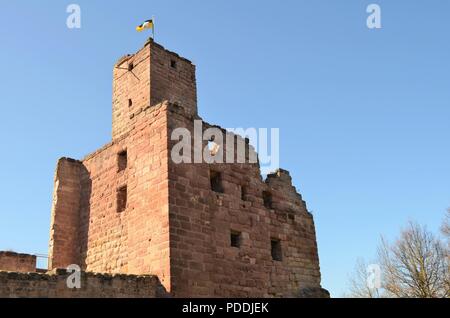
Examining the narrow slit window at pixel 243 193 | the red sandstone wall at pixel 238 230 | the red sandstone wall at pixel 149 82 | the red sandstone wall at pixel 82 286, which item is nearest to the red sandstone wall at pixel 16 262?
the red sandstone wall at pixel 149 82

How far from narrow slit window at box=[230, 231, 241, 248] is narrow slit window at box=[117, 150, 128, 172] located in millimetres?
3759

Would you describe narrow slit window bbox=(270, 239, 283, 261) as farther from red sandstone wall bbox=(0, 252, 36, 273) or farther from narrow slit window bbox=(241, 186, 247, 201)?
red sandstone wall bbox=(0, 252, 36, 273)

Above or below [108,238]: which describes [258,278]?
below

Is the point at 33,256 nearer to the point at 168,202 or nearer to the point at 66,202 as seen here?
the point at 66,202

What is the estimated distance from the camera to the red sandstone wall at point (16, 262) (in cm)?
1562

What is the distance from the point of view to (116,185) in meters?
14.9

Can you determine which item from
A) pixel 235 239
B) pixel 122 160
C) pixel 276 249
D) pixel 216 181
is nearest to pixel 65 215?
pixel 122 160

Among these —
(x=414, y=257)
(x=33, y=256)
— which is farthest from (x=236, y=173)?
(x=414, y=257)

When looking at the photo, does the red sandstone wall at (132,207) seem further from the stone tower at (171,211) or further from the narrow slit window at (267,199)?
the narrow slit window at (267,199)

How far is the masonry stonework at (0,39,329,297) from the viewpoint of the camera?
1266cm
